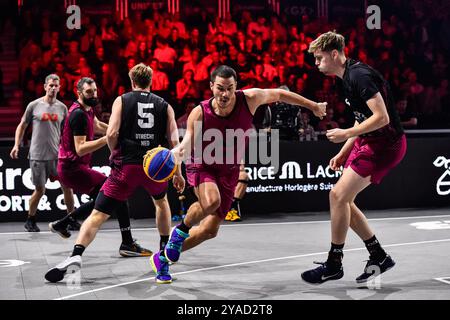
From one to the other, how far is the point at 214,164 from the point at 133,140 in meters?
0.97

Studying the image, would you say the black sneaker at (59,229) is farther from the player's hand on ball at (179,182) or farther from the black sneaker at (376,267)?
the black sneaker at (376,267)

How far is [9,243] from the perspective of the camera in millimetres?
8609

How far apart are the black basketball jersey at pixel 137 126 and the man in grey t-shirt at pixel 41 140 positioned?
3.11 metres

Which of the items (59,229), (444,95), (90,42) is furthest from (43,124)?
(444,95)

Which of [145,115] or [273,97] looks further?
[145,115]

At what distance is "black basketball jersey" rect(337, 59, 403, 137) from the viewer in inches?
222

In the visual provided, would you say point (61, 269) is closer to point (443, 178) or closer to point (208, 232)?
point (208, 232)

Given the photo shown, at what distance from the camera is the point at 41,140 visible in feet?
31.4

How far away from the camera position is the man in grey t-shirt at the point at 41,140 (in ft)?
31.0

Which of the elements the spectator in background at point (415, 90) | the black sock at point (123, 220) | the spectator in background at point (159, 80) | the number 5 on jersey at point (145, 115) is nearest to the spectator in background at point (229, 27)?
the spectator in background at point (159, 80)

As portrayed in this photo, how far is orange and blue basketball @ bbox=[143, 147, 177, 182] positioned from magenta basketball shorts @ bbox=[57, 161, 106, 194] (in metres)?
2.34

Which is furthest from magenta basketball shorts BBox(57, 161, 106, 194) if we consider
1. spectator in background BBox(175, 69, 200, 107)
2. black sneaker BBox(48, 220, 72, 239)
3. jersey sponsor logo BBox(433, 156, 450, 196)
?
jersey sponsor logo BBox(433, 156, 450, 196)

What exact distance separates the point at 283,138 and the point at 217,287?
5.51 meters

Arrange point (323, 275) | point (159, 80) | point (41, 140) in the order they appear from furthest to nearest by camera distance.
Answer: point (159, 80)
point (41, 140)
point (323, 275)
